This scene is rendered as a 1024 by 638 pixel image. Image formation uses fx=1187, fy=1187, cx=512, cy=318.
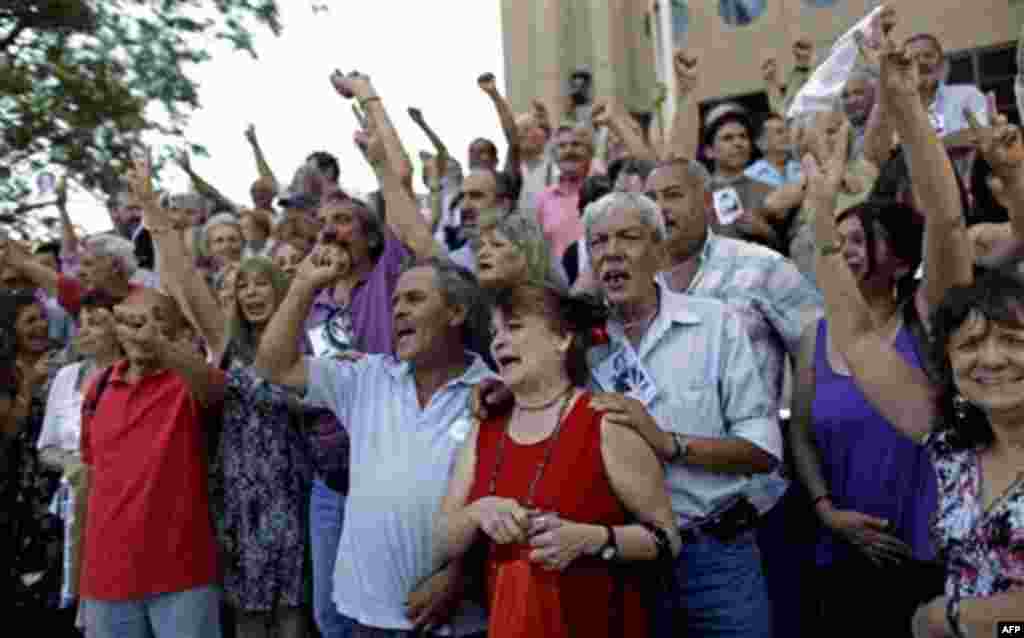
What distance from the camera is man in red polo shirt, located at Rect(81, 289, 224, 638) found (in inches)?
163

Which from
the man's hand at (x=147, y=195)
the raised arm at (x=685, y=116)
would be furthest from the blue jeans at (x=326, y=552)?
the raised arm at (x=685, y=116)

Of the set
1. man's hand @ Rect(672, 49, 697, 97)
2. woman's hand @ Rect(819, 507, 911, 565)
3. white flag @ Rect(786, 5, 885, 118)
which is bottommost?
woman's hand @ Rect(819, 507, 911, 565)

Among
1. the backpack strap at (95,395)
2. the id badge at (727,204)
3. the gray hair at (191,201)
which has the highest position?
the gray hair at (191,201)

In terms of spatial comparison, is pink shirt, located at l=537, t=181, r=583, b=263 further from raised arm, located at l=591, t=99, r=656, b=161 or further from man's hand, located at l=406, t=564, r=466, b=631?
man's hand, located at l=406, t=564, r=466, b=631

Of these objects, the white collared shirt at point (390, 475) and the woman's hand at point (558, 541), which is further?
the white collared shirt at point (390, 475)

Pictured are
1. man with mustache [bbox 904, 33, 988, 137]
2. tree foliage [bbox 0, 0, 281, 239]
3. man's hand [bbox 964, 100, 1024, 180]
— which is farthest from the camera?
tree foliage [bbox 0, 0, 281, 239]

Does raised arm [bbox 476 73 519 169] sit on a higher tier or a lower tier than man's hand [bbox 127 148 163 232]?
higher

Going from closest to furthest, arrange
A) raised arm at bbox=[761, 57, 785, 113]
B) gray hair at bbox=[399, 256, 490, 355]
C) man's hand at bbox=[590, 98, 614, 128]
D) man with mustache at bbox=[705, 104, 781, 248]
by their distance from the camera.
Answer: gray hair at bbox=[399, 256, 490, 355], man with mustache at bbox=[705, 104, 781, 248], man's hand at bbox=[590, 98, 614, 128], raised arm at bbox=[761, 57, 785, 113]

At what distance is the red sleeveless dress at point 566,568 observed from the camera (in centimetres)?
293

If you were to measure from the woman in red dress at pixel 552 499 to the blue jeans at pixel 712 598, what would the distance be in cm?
26

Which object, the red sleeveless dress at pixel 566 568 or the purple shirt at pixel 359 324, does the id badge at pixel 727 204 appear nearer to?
the purple shirt at pixel 359 324

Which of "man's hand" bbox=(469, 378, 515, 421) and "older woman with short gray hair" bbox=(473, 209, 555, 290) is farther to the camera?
"older woman with short gray hair" bbox=(473, 209, 555, 290)

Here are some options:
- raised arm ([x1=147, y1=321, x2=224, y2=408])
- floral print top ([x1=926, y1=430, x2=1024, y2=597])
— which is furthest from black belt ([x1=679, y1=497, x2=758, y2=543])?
raised arm ([x1=147, y1=321, x2=224, y2=408])

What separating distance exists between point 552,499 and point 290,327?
3.47ft
